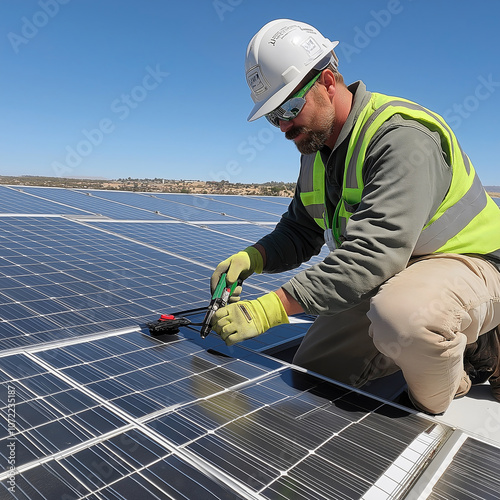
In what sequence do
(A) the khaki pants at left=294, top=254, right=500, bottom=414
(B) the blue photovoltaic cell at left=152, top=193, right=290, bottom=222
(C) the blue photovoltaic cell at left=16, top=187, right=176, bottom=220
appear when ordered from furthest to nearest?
1. (B) the blue photovoltaic cell at left=152, top=193, right=290, bottom=222
2. (C) the blue photovoltaic cell at left=16, top=187, right=176, bottom=220
3. (A) the khaki pants at left=294, top=254, right=500, bottom=414

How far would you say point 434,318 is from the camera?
216 cm

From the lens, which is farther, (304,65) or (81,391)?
(304,65)

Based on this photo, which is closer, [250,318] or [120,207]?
[250,318]

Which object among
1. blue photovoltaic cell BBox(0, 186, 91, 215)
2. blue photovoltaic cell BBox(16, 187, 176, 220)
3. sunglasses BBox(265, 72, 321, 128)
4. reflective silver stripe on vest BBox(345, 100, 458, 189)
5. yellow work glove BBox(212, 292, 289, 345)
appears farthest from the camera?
blue photovoltaic cell BBox(16, 187, 176, 220)

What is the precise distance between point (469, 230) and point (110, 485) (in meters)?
2.25

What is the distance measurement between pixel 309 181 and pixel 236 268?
849 millimetres

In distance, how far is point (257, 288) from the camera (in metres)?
4.68

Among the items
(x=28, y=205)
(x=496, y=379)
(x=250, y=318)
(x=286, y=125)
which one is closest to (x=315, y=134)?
(x=286, y=125)

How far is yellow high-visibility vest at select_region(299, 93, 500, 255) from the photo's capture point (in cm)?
249

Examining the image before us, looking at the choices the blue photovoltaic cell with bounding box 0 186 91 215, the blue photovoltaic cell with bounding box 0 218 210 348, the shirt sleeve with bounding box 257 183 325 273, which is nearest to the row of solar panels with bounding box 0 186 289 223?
the blue photovoltaic cell with bounding box 0 186 91 215

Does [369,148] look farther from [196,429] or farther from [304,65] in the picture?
[196,429]

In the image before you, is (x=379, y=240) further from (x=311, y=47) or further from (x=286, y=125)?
(x=311, y=47)

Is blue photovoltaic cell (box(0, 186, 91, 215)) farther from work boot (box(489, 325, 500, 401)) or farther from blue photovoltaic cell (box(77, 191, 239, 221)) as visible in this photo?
work boot (box(489, 325, 500, 401))

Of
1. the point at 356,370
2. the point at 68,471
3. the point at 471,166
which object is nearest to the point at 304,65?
the point at 471,166
